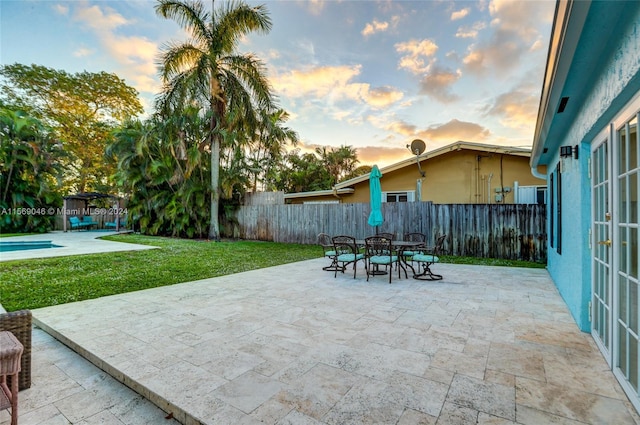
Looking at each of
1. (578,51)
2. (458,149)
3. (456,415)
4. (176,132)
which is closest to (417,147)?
(458,149)

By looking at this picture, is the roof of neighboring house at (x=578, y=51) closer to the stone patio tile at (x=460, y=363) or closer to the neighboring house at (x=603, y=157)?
the neighboring house at (x=603, y=157)

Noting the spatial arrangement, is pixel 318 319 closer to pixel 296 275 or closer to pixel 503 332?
pixel 503 332

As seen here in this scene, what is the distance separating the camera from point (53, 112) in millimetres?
19953

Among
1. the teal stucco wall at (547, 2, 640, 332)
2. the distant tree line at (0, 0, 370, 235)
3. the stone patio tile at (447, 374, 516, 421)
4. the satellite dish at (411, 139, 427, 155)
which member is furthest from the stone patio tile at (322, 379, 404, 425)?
the distant tree line at (0, 0, 370, 235)

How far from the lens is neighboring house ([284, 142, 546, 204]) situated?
10.7m

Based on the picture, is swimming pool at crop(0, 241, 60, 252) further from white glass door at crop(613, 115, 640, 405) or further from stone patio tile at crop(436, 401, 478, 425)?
white glass door at crop(613, 115, 640, 405)

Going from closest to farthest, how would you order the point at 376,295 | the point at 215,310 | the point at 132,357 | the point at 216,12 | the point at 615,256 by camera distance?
1. the point at 615,256
2. the point at 132,357
3. the point at 215,310
4. the point at 376,295
5. the point at 216,12

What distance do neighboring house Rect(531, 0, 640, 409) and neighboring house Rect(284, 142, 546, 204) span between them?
789cm

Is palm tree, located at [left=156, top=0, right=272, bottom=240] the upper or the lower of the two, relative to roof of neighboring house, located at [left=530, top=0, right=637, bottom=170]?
upper

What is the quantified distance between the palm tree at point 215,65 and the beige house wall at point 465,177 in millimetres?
6896

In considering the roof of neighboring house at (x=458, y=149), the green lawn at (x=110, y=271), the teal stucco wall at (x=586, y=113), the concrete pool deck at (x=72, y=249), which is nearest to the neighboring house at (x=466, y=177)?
the roof of neighboring house at (x=458, y=149)

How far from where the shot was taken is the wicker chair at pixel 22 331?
221cm

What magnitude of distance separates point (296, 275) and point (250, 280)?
982mm

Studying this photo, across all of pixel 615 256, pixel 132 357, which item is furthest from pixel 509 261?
pixel 132 357
